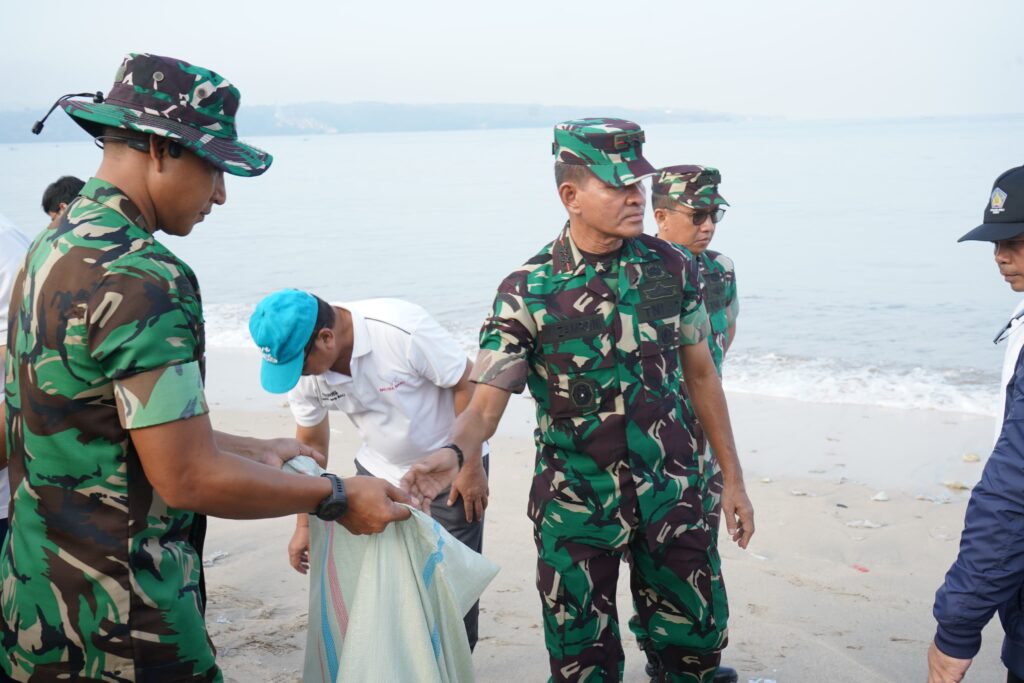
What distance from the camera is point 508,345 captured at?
355 cm

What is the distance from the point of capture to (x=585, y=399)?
3553 millimetres

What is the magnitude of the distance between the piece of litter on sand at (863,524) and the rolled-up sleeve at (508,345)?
13.2 feet

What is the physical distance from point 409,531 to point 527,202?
32135mm

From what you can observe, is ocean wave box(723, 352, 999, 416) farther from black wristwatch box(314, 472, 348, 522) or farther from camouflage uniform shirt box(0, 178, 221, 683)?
camouflage uniform shirt box(0, 178, 221, 683)

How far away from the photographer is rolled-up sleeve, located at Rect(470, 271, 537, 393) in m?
3.54

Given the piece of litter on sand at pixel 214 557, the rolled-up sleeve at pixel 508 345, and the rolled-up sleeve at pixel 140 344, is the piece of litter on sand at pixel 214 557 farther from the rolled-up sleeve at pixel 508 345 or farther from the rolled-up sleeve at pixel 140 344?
the rolled-up sleeve at pixel 140 344

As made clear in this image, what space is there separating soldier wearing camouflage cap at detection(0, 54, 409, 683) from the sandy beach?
2.35 m

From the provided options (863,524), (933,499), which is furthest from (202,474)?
(933,499)

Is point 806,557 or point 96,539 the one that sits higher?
point 96,539

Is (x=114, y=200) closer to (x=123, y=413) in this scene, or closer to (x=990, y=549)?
(x=123, y=413)

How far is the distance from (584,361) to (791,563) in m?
3.11

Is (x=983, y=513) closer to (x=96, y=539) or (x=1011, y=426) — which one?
(x=1011, y=426)

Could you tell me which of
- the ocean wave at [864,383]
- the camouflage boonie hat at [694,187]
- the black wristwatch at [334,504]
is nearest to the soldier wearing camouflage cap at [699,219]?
the camouflage boonie hat at [694,187]

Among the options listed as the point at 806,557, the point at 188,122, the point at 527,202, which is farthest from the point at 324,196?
the point at 188,122
